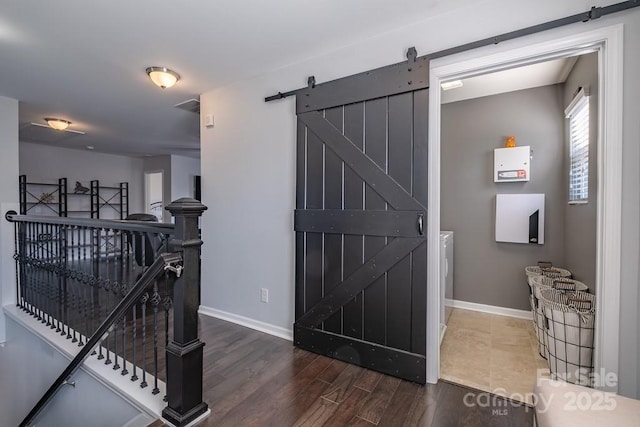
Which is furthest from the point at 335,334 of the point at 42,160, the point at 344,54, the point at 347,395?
the point at 42,160

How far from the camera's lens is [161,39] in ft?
7.31

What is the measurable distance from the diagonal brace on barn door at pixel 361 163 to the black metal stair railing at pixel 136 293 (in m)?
1.15

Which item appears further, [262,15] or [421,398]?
[262,15]

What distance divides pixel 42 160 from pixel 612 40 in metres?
8.77

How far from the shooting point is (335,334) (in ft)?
7.55

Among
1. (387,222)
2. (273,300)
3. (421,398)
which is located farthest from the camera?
(273,300)

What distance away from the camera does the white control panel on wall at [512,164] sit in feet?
9.83

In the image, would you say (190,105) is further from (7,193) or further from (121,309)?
(121,309)

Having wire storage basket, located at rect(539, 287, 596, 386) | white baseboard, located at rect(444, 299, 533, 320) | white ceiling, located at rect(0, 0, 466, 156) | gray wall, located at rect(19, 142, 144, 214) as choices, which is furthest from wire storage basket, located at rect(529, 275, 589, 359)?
gray wall, located at rect(19, 142, 144, 214)

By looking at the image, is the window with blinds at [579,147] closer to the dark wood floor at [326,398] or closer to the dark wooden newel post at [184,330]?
the dark wood floor at [326,398]

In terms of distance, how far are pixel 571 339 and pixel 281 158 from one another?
8.03 ft

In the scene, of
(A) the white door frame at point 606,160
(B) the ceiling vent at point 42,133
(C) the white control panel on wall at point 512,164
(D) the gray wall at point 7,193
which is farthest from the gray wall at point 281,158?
(B) the ceiling vent at point 42,133

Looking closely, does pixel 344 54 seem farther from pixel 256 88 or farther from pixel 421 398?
pixel 421 398

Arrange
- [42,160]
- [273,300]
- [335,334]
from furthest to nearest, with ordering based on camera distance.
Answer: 1. [42,160]
2. [273,300]
3. [335,334]
